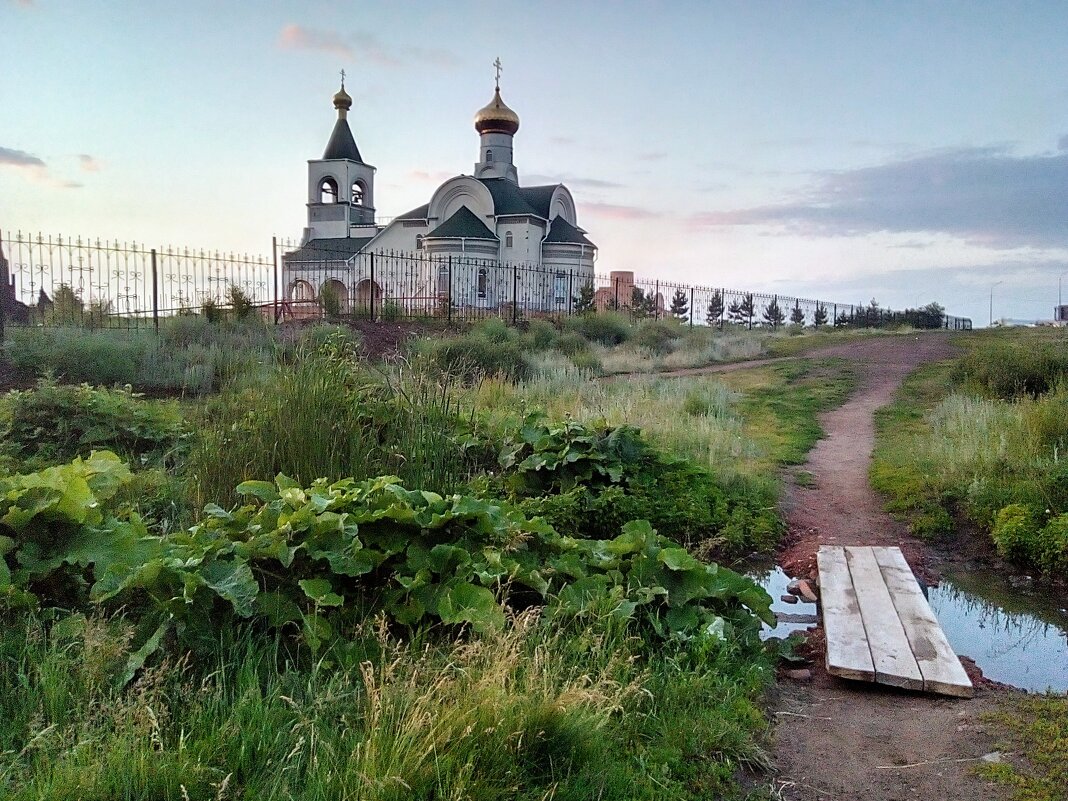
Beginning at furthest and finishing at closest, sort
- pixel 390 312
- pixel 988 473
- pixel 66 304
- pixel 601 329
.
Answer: pixel 601 329 → pixel 390 312 → pixel 66 304 → pixel 988 473

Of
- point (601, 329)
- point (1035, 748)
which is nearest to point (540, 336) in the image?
point (601, 329)

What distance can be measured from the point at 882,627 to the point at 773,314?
38.8 m

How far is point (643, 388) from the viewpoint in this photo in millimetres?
11648

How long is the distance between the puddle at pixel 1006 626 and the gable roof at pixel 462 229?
34201 millimetres

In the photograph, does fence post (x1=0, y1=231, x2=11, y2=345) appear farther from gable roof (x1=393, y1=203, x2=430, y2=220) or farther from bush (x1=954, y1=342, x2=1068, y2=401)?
gable roof (x1=393, y1=203, x2=430, y2=220)

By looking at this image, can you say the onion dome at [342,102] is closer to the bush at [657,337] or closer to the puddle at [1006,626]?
the bush at [657,337]

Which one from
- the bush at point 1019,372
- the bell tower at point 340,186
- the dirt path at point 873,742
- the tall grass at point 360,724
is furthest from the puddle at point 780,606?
the bell tower at point 340,186

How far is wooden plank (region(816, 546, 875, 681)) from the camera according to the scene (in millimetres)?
3912

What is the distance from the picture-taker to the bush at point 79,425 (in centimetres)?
697

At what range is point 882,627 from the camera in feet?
14.3

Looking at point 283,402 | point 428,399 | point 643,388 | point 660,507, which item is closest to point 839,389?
point 643,388

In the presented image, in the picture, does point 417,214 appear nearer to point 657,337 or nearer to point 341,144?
point 341,144

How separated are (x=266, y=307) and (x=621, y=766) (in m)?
19.0

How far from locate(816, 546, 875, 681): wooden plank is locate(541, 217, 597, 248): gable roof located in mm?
37385
